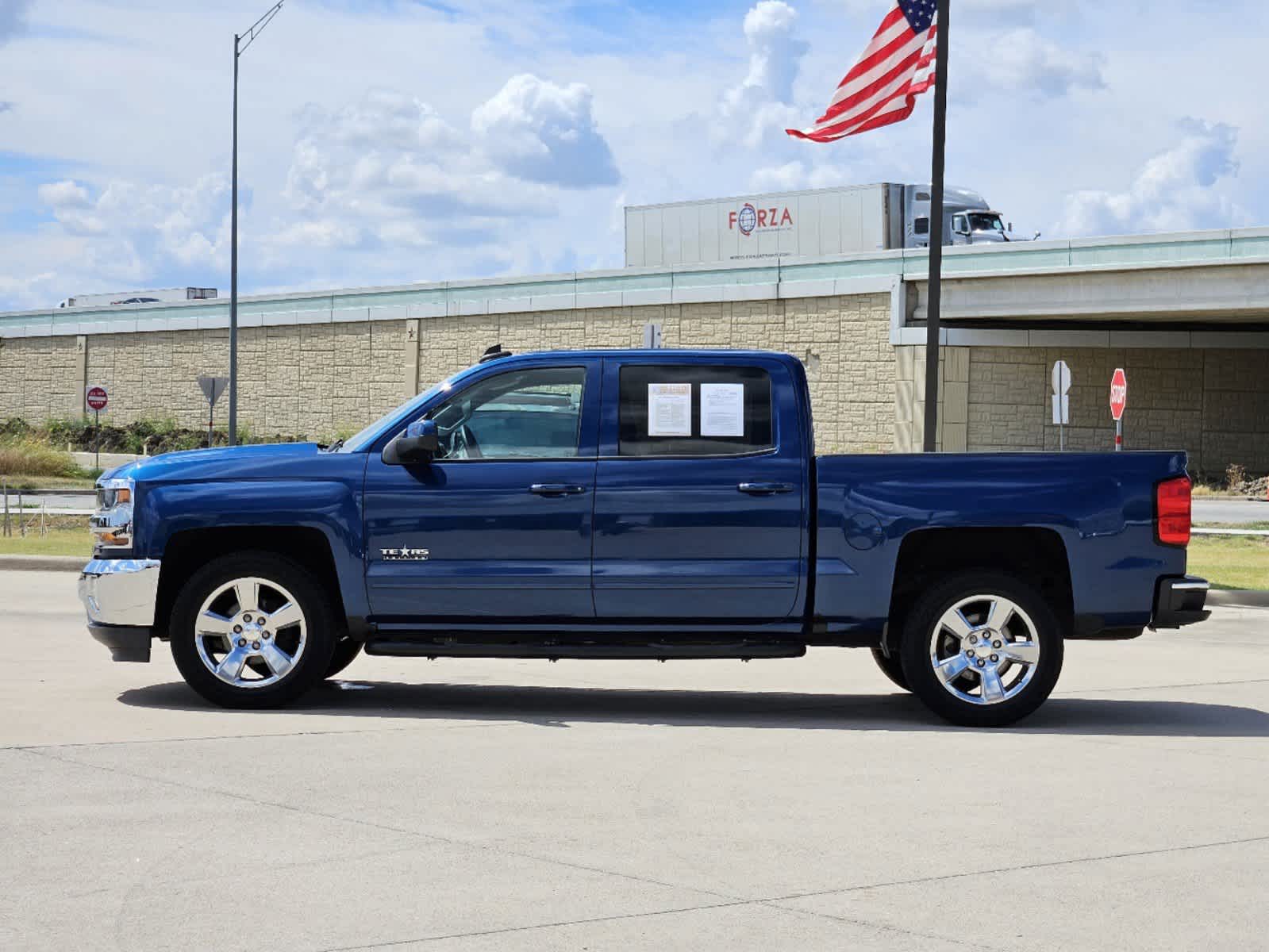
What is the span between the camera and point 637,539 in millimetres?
9477

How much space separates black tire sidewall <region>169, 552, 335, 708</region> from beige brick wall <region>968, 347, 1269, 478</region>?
41.6 meters

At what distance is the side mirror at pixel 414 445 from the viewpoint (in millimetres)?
9414

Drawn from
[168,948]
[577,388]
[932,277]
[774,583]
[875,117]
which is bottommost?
[168,948]

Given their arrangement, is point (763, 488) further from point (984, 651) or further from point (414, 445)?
point (414, 445)

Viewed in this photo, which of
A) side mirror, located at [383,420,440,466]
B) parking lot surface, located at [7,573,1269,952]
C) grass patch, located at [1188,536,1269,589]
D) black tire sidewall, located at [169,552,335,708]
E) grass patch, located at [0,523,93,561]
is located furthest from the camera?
grass patch, located at [0,523,93,561]

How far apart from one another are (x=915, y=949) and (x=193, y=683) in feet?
18.2

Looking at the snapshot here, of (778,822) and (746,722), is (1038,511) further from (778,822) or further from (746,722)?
(778,822)

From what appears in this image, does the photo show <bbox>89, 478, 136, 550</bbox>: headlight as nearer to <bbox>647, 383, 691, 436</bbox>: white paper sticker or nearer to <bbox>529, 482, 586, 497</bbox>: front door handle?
<bbox>529, 482, 586, 497</bbox>: front door handle

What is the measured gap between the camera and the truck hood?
974 centimetres

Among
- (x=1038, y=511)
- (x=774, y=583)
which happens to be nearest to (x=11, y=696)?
(x=774, y=583)

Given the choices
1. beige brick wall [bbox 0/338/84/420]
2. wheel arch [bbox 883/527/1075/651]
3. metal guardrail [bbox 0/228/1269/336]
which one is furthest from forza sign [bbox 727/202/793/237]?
wheel arch [bbox 883/527/1075/651]

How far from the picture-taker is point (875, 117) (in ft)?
67.0

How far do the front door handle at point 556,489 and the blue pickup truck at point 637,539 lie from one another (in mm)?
13

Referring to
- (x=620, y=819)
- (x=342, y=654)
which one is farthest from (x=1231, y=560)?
(x=620, y=819)
